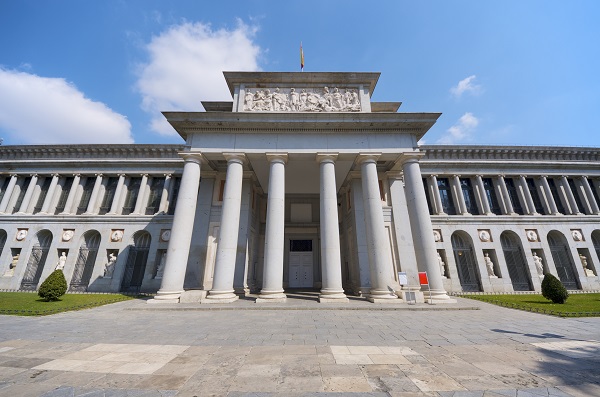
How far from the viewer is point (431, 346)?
630 cm

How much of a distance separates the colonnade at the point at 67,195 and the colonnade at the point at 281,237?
14.8 metres

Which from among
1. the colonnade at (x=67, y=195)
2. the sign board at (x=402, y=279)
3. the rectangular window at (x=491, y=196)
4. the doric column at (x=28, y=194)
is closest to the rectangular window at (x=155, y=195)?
the colonnade at (x=67, y=195)

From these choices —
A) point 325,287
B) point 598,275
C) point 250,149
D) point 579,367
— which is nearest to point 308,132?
point 250,149

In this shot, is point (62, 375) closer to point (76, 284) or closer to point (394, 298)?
point (394, 298)

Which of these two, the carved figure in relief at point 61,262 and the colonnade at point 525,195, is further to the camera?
the colonnade at point 525,195

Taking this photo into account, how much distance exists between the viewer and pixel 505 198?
2783 centimetres

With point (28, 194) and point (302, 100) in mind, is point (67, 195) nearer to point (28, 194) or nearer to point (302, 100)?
point (28, 194)

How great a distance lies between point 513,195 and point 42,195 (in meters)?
58.5

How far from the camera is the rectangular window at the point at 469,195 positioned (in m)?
28.3

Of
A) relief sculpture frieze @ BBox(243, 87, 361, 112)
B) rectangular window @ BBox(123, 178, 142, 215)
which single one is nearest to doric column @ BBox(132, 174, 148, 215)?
rectangular window @ BBox(123, 178, 142, 215)

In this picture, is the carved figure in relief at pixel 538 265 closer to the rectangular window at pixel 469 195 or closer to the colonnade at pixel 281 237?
the rectangular window at pixel 469 195

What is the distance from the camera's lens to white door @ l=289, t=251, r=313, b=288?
24703mm

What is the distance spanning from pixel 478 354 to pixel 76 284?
34561mm

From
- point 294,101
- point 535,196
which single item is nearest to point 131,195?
point 294,101
